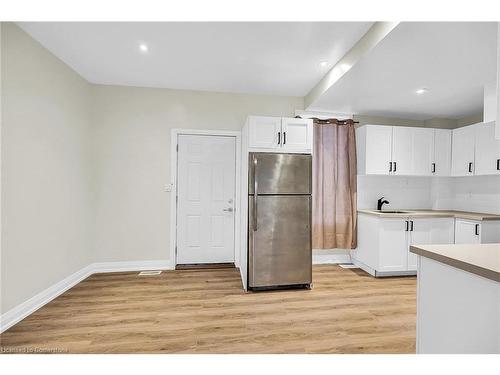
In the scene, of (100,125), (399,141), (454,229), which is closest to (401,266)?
(454,229)

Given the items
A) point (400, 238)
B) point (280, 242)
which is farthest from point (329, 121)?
point (280, 242)

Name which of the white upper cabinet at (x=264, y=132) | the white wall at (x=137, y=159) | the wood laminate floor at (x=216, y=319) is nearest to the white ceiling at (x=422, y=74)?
the white upper cabinet at (x=264, y=132)

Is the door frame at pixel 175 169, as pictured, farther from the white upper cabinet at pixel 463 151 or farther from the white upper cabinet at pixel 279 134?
the white upper cabinet at pixel 463 151

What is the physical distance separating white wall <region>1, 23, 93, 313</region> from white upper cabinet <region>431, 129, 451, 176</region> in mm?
5257

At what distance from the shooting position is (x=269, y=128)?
126 inches

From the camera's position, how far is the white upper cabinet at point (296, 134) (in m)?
3.23

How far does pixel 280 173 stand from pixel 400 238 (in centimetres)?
Result: 207

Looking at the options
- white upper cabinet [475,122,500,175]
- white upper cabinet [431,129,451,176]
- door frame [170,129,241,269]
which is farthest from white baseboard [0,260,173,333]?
white upper cabinet [475,122,500,175]

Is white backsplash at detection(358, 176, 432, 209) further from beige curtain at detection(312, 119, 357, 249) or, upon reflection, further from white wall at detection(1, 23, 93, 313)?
white wall at detection(1, 23, 93, 313)

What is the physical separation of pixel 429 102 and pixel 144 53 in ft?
12.6

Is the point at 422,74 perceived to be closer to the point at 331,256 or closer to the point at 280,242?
the point at 280,242

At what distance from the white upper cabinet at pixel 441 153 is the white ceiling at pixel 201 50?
2311 mm

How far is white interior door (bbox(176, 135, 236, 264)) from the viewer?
3.94m
